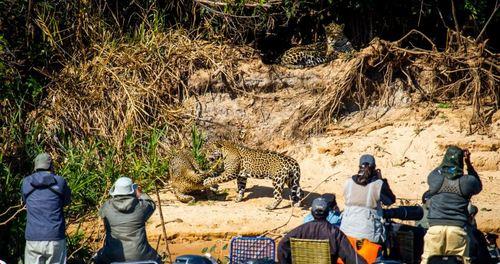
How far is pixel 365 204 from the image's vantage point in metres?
9.74

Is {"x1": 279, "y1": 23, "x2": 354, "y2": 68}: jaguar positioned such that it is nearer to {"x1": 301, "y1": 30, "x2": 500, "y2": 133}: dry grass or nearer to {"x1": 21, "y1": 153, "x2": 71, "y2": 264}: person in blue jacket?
{"x1": 301, "y1": 30, "x2": 500, "y2": 133}: dry grass

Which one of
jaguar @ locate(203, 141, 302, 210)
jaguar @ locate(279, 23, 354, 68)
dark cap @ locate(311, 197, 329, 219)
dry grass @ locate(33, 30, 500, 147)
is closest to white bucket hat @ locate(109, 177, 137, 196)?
dark cap @ locate(311, 197, 329, 219)

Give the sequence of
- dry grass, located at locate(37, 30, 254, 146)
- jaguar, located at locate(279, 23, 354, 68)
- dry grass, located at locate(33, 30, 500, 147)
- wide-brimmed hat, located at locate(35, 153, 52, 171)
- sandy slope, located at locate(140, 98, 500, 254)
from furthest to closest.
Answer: jaguar, located at locate(279, 23, 354, 68), dry grass, located at locate(33, 30, 500, 147), dry grass, located at locate(37, 30, 254, 146), sandy slope, located at locate(140, 98, 500, 254), wide-brimmed hat, located at locate(35, 153, 52, 171)

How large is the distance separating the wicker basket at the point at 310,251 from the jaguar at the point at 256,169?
19.0 ft

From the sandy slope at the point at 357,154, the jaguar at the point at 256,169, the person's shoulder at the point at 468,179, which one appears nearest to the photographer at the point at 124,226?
the person's shoulder at the point at 468,179

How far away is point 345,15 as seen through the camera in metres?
18.0

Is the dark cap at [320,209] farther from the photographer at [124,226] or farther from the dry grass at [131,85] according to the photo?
the dry grass at [131,85]

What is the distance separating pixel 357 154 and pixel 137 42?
4422 millimetres

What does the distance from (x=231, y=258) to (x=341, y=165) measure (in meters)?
7.15

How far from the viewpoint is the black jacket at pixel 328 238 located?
29.7 feet

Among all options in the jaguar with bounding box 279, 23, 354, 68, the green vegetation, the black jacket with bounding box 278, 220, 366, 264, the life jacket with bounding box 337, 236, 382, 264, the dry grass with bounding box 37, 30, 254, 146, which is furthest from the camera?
the jaguar with bounding box 279, 23, 354, 68

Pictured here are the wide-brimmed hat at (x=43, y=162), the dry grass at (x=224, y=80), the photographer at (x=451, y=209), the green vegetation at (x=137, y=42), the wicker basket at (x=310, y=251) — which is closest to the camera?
the wicker basket at (x=310, y=251)

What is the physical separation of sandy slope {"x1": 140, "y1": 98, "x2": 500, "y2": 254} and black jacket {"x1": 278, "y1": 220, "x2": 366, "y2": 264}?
477 cm

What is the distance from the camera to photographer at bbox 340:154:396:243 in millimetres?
9719
